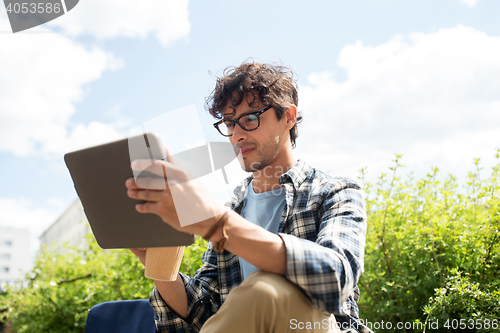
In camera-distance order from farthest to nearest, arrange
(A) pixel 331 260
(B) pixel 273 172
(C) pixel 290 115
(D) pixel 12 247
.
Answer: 1. (D) pixel 12 247
2. (C) pixel 290 115
3. (B) pixel 273 172
4. (A) pixel 331 260

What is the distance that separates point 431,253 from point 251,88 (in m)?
1.33

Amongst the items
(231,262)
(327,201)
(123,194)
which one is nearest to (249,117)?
(327,201)

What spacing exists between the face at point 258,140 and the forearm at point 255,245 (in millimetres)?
672

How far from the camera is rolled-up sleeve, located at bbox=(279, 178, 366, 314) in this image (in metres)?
0.89

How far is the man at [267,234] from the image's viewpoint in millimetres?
855

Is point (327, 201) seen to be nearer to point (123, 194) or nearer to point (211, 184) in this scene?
point (211, 184)

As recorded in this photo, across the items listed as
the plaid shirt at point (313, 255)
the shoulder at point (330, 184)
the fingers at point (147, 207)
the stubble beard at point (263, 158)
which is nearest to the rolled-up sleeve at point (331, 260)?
the plaid shirt at point (313, 255)

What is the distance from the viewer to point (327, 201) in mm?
1289

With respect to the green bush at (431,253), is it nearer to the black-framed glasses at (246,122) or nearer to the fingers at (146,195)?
the black-framed glasses at (246,122)

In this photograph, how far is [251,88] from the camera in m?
1.67

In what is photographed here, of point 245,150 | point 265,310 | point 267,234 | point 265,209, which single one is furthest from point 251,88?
point 265,310

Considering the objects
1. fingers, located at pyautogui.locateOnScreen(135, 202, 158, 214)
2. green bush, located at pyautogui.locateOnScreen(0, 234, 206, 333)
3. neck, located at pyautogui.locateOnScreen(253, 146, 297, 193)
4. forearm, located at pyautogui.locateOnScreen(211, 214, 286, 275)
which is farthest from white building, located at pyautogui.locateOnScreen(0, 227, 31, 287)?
forearm, located at pyautogui.locateOnScreen(211, 214, 286, 275)

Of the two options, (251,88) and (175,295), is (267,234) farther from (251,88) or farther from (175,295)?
(251,88)

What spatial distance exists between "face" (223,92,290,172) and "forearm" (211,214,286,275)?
2.21 ft
